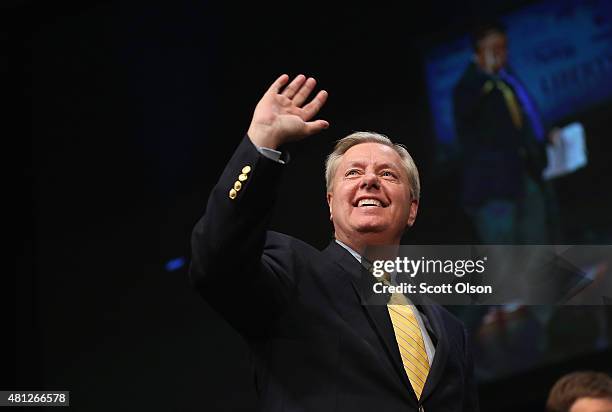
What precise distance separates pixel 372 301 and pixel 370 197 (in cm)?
28

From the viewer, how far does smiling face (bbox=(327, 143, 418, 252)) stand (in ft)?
7.43

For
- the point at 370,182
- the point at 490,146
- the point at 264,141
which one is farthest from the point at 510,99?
the point at 264,141

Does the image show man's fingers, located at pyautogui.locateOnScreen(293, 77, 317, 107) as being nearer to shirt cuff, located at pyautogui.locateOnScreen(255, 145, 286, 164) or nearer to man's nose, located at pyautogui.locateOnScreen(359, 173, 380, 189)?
shirt cuff, located at pyautogui.locateOnScreen(255, 145, 286, 164)

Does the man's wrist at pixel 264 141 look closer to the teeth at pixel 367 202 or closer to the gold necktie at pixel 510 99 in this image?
the teeth at pixel 367 202

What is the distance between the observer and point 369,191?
2.29 metres

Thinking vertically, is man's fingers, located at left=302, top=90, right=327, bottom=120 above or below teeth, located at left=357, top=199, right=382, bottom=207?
above

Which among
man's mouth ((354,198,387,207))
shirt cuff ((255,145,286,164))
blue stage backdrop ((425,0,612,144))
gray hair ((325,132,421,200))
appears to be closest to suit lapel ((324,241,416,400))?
man's mouth ((354,198,387,207))

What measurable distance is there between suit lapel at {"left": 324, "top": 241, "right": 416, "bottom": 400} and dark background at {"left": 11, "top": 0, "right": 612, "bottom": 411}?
58.3 inches

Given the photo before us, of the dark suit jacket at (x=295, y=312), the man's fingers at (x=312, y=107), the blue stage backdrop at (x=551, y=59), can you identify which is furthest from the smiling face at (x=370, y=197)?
the blue stage backdrop at (x=551, y=59)

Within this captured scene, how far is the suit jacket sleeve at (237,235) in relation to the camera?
1.86m

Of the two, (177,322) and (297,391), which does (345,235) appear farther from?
(177,322)

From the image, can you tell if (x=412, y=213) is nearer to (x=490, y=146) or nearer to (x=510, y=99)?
(x=490, y=146)

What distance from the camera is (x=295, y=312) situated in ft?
6.69

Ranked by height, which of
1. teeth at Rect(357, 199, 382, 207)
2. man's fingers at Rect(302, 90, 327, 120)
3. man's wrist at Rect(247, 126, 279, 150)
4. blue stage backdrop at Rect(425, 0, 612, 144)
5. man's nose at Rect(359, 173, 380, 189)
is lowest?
teeth at Rect(357, 199, 382, 207)
